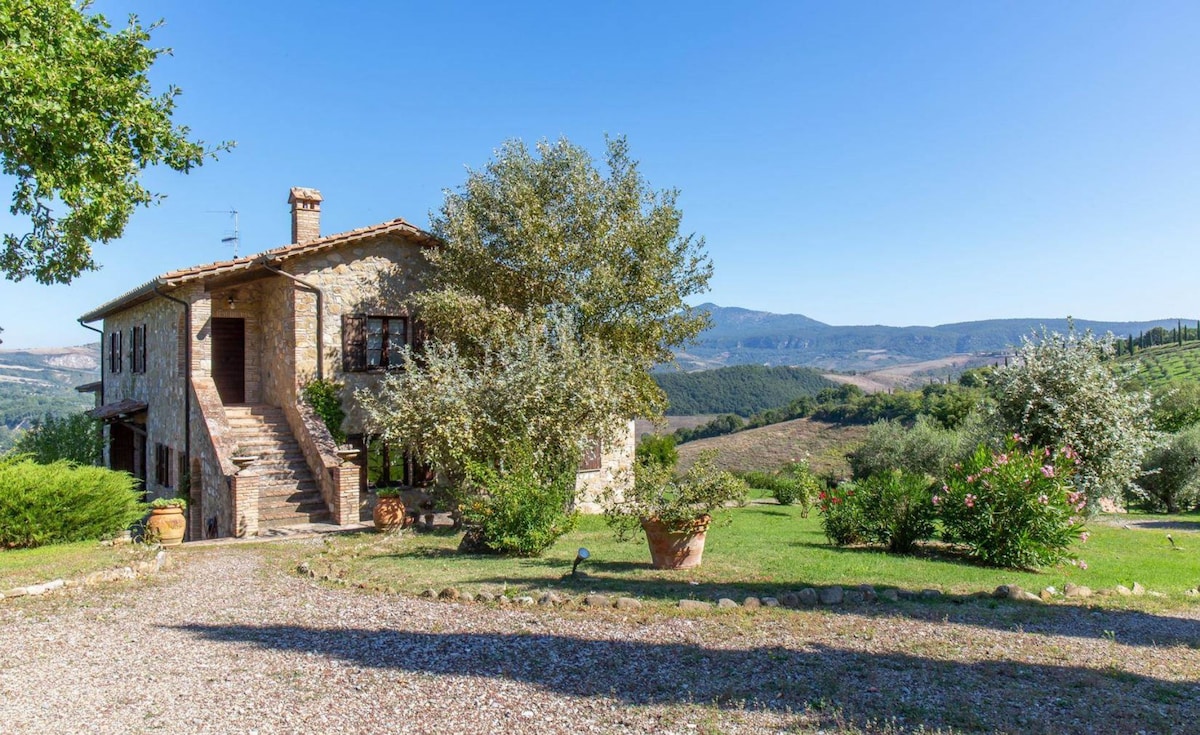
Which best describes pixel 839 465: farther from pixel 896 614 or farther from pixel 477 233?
pixel 896 614

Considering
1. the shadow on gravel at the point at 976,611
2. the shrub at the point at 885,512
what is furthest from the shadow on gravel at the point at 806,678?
the shrub at the point at 885,512

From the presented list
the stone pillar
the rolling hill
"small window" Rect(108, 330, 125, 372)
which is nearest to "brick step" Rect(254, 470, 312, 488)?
the stone pillar

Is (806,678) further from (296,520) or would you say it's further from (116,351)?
(116,351)

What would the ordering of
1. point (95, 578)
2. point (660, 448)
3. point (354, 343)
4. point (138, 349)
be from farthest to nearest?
1. point (660, 448)
2. point (138, 349)
3. point (354, 343)
4. point (95, 578)

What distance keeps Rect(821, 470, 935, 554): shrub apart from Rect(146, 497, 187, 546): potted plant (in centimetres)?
1157

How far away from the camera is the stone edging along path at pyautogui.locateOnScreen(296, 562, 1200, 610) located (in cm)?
859

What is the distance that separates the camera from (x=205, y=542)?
14500 millimetres

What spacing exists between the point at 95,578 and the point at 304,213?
1249cm

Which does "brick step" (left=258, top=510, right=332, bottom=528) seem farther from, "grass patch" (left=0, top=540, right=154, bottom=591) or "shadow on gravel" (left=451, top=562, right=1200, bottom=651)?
"shadow on gravel" (left=451, top=562, right=1200, bottom=651)

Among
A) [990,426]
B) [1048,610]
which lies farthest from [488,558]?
[990,426]

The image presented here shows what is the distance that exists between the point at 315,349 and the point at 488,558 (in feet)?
29.2

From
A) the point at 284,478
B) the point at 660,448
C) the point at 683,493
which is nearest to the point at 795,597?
the point at 683,493

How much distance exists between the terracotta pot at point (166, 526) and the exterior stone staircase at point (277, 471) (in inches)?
81.0

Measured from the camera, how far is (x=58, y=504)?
1291cm
